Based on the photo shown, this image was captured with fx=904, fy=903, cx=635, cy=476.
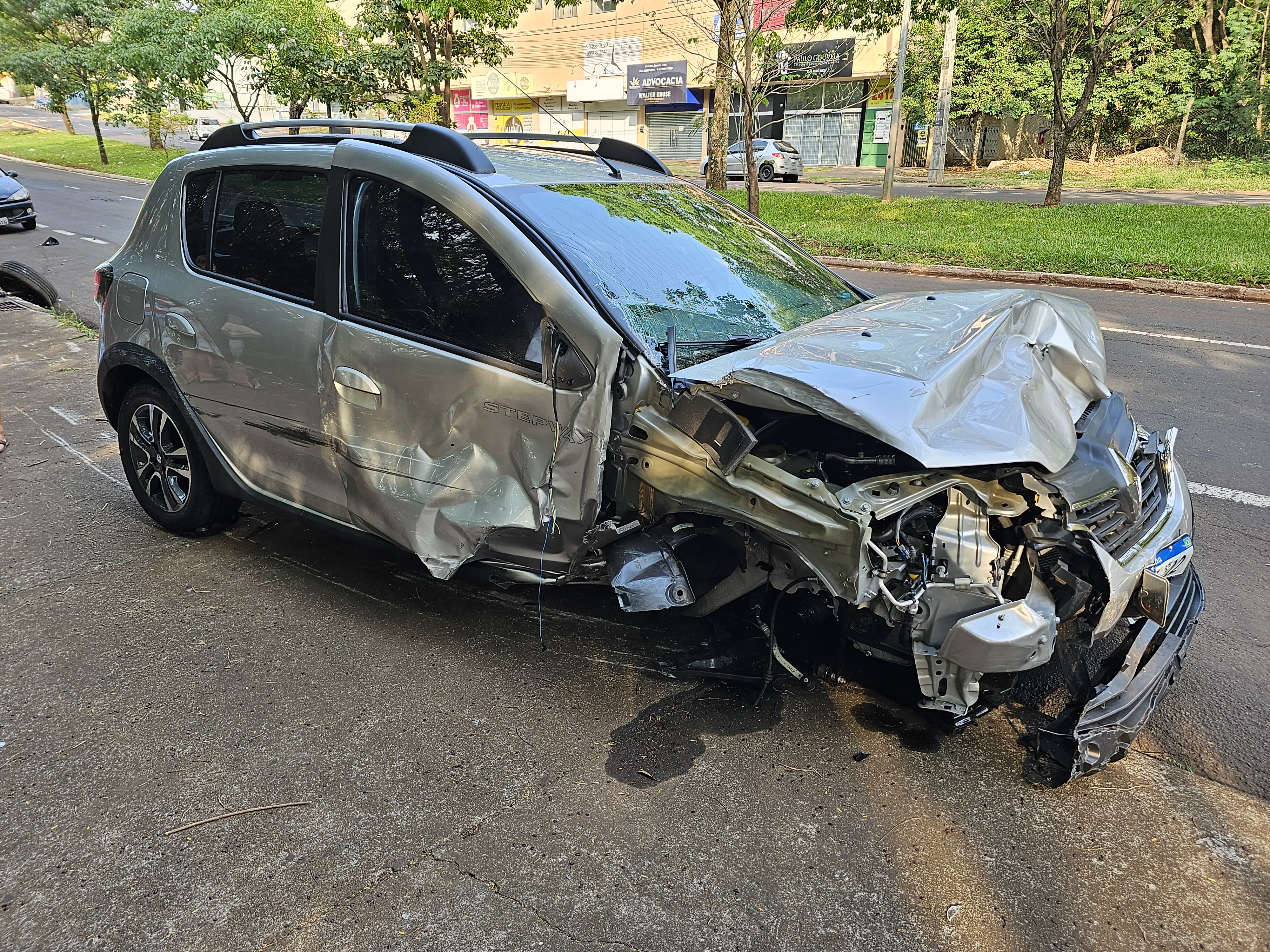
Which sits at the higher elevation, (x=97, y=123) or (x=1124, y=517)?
(x=97, y=123)

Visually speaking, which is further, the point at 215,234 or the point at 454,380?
the point at 215,234

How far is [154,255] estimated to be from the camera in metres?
4.25

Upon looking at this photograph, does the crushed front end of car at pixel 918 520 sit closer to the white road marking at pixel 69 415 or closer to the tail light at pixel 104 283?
the tail light at pixel 104 283

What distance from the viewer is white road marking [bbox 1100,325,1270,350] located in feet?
26.5

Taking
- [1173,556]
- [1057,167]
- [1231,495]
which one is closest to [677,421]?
[1173,556]

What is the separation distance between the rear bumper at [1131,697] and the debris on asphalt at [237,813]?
7.49ft

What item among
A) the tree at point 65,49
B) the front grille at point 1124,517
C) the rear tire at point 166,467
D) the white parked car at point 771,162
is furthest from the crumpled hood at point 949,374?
the tree at point 65,49

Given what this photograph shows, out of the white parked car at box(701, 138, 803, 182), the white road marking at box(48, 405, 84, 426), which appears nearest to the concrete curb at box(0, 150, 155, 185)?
the white parked car at box(701, 138, 803, 182)

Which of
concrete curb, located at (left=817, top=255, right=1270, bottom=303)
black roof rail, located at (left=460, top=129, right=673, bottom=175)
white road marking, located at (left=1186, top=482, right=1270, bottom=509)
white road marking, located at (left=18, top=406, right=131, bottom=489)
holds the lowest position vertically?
white road marking, located at (left=18, top=406, right=131, bottom=489)

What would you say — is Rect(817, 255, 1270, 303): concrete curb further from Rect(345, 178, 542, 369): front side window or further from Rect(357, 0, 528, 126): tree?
Rect(357, 0, 528, 126): tree

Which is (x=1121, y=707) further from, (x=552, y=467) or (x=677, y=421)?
(x=552, y=467)

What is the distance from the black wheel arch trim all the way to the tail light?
9.2 inches

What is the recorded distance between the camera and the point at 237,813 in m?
2.69

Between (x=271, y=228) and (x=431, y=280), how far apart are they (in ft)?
3.26
